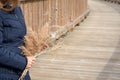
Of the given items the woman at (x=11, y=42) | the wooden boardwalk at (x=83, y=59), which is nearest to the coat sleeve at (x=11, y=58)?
the woman at (x=11, y=42)

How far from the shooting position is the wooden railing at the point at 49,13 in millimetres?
7275

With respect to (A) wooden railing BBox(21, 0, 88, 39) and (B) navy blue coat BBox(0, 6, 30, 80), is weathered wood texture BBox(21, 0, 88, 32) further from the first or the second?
(B) navy blue coat BBox(0, 6, 30, 80)

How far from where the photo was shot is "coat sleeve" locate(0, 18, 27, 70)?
221 centimetres

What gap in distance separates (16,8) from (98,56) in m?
5.41

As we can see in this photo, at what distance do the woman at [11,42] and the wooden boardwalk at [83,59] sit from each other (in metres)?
3.56

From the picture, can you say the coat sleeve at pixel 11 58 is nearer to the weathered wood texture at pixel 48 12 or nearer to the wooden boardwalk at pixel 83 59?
the wooden boardwalk at pixel 83 59

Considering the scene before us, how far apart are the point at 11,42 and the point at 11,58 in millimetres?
115

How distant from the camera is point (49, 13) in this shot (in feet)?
27.9

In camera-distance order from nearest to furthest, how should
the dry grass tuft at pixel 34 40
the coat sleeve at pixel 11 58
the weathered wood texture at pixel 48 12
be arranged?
the coat sleeve at pixel 11 58 < the dry grass tuft at pixel 34 40 < the weathered wood texture at pixel 48 12

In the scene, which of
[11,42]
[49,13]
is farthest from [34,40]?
[11,42]

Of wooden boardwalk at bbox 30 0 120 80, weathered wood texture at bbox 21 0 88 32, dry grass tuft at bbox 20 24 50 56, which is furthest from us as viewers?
weathered wood texture at bbox 21 0 88 32

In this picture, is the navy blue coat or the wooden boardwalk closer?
the navy blue coat

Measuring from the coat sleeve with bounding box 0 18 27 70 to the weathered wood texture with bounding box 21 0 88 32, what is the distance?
4.65 m

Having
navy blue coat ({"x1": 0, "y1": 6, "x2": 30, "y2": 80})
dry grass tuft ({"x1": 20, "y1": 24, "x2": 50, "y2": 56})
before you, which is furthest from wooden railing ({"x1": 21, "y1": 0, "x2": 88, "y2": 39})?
navy blue coat ({"x1": 0, "y1": 6, "x2": 30, "y2": 80})
